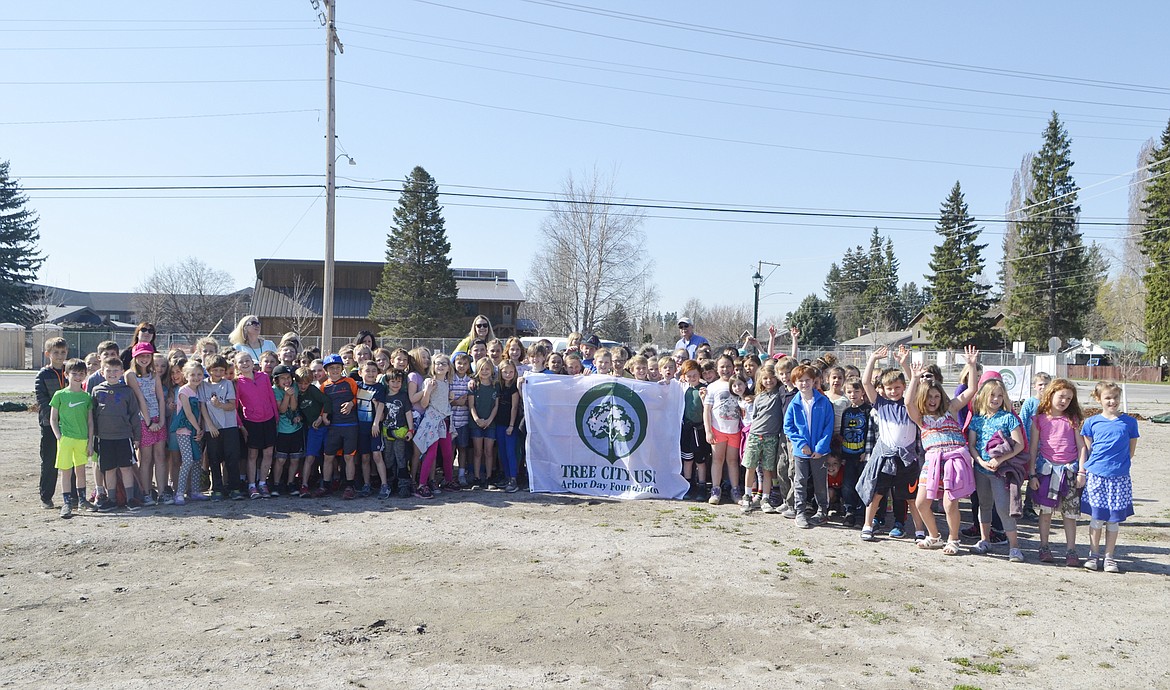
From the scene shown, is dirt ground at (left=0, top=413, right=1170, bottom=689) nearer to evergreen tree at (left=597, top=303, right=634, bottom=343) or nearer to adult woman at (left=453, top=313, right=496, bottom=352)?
adult woman at (left=453, top=313, right=496, bottom=352)

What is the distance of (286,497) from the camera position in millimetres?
9203

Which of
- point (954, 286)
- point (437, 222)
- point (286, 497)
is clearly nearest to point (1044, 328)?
point (954, 286)

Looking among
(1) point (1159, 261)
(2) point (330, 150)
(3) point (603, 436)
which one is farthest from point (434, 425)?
(1) point (1159, 261)

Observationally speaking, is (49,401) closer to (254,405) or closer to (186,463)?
(186,463)

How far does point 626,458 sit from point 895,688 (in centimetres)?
564

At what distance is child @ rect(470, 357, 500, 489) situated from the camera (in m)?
9.77

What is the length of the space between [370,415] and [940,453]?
6267 millimetres

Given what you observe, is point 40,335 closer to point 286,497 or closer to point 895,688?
point 286,497

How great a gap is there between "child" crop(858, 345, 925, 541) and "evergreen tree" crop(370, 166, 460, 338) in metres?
42.0

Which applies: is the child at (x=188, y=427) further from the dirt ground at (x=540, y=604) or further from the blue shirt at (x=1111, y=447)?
the blue shirt at (x=1111, y=447)

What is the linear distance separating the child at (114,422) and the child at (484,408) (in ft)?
12.5

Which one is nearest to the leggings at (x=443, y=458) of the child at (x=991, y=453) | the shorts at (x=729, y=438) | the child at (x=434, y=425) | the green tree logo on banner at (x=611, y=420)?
the child at (x=434, y=425)

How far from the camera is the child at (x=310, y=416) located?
920cm

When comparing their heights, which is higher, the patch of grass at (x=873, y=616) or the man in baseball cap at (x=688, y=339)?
the man in baseball cap at (x=688, y=339)
